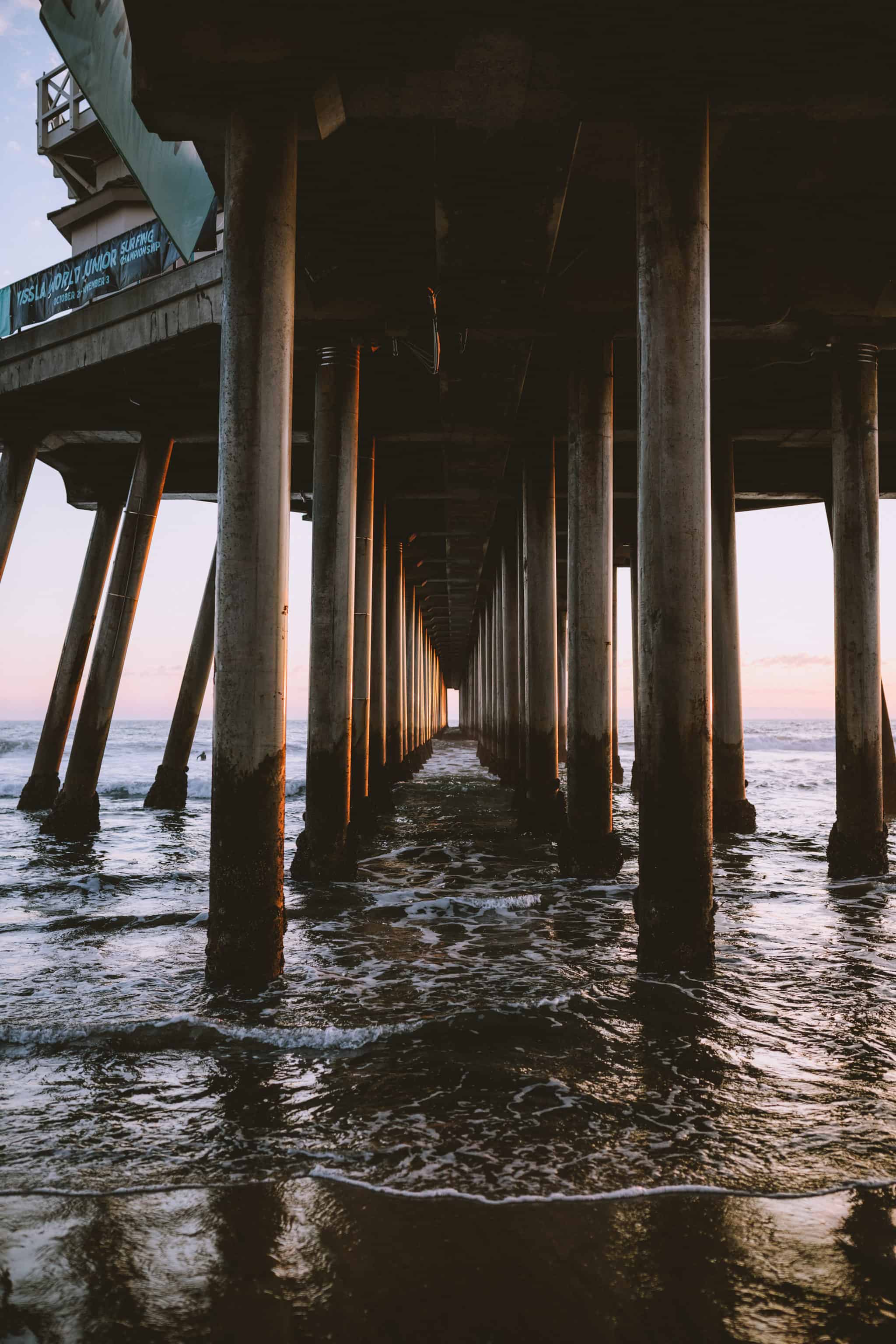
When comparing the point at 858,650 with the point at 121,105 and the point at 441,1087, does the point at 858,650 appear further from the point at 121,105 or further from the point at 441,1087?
the point at 121,105

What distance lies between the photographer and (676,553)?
5.07 meters

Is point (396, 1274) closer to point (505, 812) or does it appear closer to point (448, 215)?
point (448, 215)

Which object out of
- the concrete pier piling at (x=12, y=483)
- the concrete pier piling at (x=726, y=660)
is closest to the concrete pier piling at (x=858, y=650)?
the concrete pier piling at (x=726, y=660)

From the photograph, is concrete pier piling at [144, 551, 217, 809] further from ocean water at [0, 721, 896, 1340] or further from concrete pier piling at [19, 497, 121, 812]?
ocean water at [0, 721, 896, 1340]

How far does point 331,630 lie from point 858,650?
4680 millimetres

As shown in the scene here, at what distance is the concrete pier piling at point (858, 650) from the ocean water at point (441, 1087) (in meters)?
0.81

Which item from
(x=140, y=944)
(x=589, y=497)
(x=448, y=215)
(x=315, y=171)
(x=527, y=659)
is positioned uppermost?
(x=315, y=171)

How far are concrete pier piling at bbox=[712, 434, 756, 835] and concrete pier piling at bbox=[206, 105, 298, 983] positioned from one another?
7.55 m

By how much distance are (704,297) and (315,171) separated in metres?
3.51

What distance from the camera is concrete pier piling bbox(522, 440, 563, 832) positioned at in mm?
12102

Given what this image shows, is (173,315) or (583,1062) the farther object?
(173,315)

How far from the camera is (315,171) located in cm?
710

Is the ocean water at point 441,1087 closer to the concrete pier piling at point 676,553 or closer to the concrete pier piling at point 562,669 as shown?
the concrete pier piling at point 676,553

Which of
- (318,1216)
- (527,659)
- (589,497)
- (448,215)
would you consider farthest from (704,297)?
(527,659)
